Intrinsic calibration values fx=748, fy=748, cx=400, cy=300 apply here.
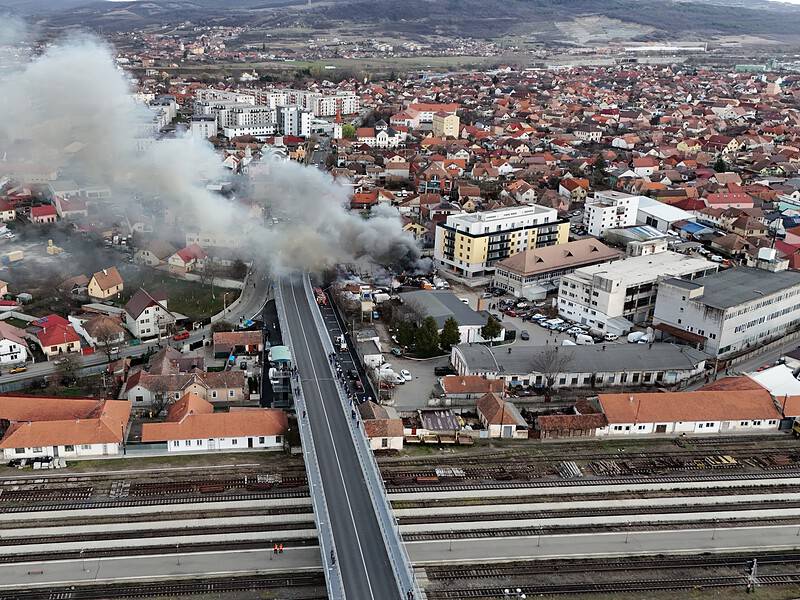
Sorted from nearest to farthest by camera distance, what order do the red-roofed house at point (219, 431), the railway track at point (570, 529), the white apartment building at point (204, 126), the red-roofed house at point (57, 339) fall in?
the railway track at point (570, 529) < the red-roofed house at point (219, 431) < the red-roofed house at point (57, 339) < the white apartment building at point (204, 126)

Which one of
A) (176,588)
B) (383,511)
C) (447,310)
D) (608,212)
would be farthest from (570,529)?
(608,212)

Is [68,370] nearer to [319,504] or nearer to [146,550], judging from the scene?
[146,550]

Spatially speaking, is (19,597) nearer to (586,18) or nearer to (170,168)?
(170,168)

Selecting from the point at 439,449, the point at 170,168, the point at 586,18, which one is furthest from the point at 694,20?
the point at 439,449

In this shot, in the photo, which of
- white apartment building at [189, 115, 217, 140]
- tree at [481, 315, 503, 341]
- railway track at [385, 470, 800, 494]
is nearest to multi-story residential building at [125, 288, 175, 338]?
tree at [481, 315, 503, 341]

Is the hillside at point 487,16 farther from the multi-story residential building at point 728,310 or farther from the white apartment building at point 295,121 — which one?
the multi-story residential building at point 728,310

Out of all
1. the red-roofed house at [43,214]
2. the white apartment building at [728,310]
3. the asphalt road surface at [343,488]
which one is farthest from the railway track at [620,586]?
the red-roofed house at [43,214]
